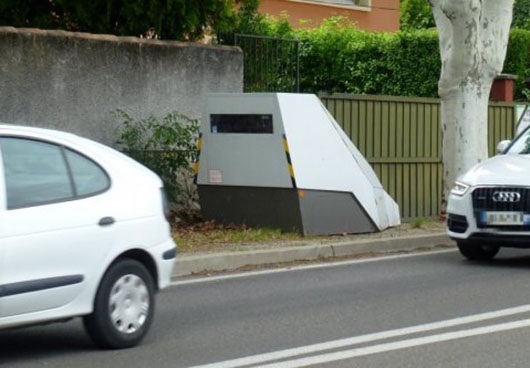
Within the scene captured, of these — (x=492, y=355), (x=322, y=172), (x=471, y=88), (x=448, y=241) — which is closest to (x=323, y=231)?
(x=322, y=172)

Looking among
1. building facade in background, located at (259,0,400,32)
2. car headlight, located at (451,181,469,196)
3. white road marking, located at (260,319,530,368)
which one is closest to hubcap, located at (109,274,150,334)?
white road marking, located at (260,319,530,368)

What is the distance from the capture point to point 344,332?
30.1 feet

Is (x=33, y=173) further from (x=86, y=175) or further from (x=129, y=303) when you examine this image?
(x=129, y=303)

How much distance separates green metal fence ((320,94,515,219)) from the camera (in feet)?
56.6

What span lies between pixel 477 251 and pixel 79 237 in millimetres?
7032

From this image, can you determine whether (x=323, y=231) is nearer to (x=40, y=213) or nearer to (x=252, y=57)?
(x=252, y=57)

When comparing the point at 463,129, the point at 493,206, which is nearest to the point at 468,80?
the point at 463,129

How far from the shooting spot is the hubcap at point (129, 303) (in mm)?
8328

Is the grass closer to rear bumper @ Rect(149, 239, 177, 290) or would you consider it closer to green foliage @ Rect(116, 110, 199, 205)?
green foliage @ Rect(116, 110, 199, 205)

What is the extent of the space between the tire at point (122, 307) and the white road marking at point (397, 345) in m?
1.12

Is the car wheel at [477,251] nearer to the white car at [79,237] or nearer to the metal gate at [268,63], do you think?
the metal gate at [268,63]

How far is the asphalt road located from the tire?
0.12 m

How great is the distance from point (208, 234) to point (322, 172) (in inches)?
64.1

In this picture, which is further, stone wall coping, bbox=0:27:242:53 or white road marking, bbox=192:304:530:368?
stone wall coping, bbox=0:27:242:53
